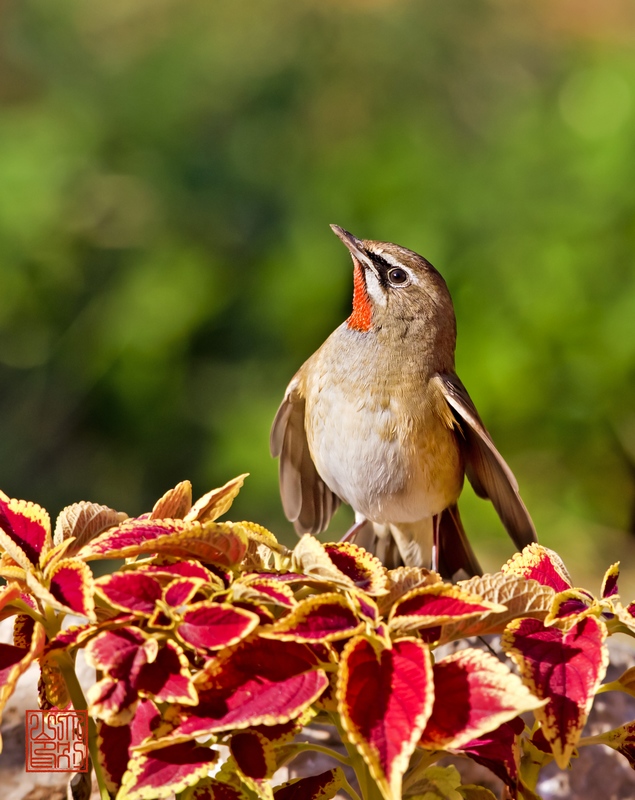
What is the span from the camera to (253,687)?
1021 millimetres

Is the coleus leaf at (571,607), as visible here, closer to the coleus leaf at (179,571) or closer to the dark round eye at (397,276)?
the coleus leaf at (179,571)

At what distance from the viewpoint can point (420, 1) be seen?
20.1ft

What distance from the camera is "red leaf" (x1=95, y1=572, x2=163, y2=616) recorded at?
1.03 m

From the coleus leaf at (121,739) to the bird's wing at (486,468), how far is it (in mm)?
948

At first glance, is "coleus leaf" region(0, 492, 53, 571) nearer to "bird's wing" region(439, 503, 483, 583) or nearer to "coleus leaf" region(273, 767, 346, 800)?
"coleus leaf" region(273, 767, 346, 800)

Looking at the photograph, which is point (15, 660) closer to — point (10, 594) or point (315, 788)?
point (10, 594)

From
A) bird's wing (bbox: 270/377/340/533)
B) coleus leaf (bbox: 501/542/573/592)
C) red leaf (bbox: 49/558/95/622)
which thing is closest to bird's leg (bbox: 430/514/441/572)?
bird's wing (bbox: 270/377/340/533)

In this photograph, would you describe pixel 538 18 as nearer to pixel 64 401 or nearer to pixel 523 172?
pixel 523 172

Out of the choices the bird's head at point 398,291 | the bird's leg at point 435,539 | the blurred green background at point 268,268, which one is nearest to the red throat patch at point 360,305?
the bird's head at point 398,291

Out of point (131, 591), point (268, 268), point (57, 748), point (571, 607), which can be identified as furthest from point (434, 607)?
point (268, 268)

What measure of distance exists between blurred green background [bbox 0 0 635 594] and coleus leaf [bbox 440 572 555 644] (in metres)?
3.03

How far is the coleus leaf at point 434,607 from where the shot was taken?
1016mm

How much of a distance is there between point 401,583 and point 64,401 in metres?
3.75

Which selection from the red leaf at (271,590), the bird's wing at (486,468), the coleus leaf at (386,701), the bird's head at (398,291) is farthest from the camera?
the bird's head at (398,291)
